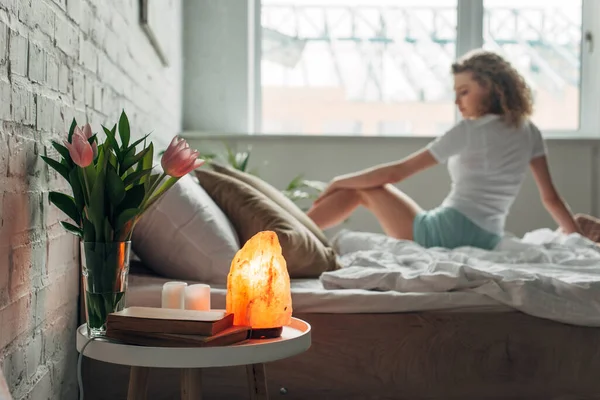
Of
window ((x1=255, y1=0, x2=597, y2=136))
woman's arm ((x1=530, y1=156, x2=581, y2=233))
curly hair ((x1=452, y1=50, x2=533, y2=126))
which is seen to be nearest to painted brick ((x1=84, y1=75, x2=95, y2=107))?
curly hair ((x1=452, y1=50, x2=533, y2=126))

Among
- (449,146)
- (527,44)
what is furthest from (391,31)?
(449,146)

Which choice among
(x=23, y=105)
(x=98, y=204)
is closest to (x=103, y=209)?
(x=98, y=204)

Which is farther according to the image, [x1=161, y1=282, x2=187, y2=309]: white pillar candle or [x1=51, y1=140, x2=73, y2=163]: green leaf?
[x1=161, y1=282, x2=187, y2=309]: white pillar candle

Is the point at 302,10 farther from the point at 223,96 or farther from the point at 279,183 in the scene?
the point at 279,183

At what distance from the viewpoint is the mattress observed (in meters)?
1.89

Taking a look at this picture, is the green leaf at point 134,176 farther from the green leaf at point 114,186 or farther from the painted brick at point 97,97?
the painted brick at point 97,97

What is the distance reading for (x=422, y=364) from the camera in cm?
188

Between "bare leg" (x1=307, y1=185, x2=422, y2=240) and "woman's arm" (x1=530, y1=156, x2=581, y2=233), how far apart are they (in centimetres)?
57

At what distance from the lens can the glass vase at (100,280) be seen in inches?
56.3

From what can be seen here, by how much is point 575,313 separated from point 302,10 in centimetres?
339

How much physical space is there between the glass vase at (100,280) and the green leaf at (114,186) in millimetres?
91

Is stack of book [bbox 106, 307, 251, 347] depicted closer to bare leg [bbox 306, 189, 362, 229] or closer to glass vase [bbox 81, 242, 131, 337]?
glass vase [bbox 81, 242, 131, 337]

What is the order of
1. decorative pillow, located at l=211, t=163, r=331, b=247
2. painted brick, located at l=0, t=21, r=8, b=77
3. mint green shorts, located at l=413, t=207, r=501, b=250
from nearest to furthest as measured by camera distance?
painted brick, located at l=0, t=21, r=8, b=77
decorative pillow, located at l=211, t=163, r=331, b=247
mint green shorts, located at l=413, t=207, r=501, b=250

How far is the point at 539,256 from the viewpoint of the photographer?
2.59 metres
